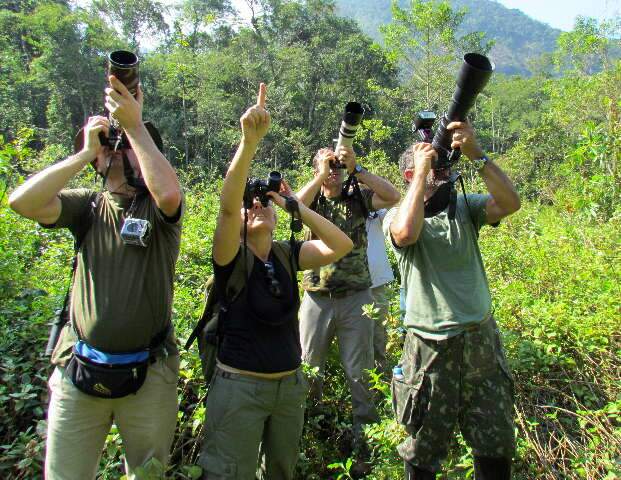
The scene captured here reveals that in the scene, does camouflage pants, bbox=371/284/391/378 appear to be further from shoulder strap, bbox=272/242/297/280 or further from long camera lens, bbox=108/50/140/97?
long camera lens, bbox=108/50/140/97

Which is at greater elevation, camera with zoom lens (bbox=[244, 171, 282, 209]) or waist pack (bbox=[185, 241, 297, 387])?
camera with zoom lens (bbox=[244, 171, 282, 209])

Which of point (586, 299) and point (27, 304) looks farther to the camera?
point (586, 299)

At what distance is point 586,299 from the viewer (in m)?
3.80

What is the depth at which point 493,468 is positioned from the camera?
224 cm

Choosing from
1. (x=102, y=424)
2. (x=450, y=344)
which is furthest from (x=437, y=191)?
(x=102, y=424)

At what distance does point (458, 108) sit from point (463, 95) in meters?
0.06

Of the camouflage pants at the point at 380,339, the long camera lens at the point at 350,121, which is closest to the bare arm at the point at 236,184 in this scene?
the long camera lens at the point at 350,121

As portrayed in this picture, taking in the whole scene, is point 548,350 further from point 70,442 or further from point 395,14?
point 395,14

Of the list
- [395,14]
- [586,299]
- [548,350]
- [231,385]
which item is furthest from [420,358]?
[395,14]

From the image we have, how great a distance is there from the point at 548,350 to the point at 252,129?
2380 millimetres

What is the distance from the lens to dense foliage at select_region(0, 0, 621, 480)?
270cm

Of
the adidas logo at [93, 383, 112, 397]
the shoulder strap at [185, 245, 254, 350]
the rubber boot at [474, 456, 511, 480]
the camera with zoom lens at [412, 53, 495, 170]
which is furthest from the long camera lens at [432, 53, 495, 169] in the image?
the adidas logo at [93, 383, 112, 397]

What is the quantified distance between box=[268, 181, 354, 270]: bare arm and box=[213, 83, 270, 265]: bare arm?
30cm

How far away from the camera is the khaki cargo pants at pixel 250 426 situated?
1981 millimetres
